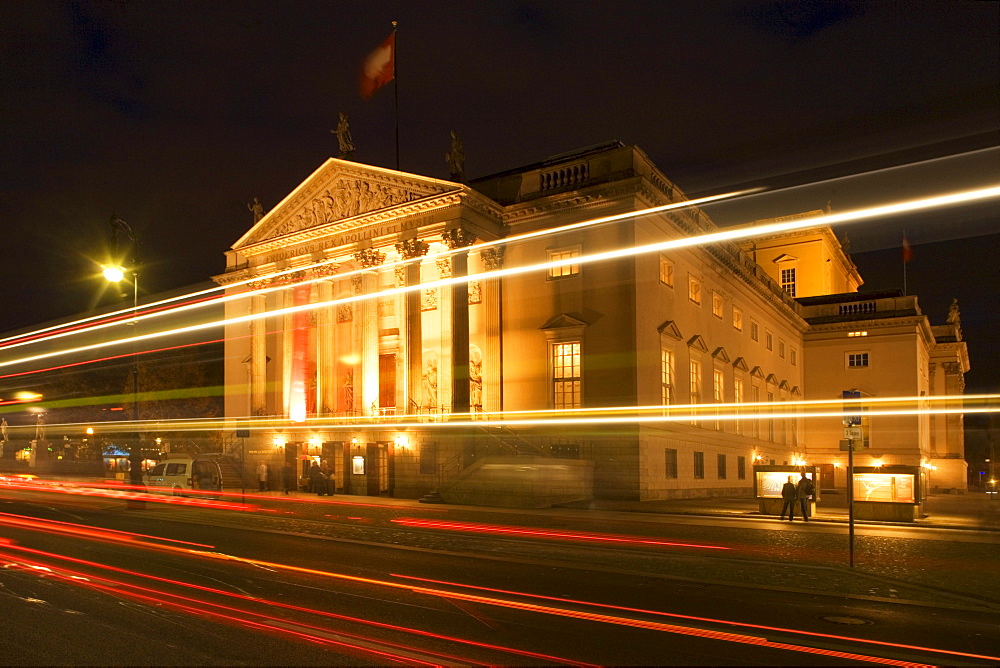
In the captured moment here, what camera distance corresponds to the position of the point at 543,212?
3891 cm

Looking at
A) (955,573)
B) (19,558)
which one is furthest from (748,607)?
(19,558)

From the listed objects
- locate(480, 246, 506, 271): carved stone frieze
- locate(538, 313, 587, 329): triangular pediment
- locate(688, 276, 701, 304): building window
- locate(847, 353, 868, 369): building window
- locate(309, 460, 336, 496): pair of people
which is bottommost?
locate(309, 460, 336, 496): pair of people

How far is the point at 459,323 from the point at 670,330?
1034 cm

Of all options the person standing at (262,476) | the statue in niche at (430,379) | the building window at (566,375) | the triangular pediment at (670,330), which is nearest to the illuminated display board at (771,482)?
the building window at (566,375)

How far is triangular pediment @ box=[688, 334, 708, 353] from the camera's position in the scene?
4098 cm

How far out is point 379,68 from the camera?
126ft

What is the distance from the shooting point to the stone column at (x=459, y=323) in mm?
36812

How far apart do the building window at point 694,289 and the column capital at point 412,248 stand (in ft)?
46.7

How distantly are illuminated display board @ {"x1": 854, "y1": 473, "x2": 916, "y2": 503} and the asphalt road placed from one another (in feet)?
9.60

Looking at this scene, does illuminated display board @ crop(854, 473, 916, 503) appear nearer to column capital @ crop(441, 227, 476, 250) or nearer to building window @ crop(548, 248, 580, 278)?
building window @ crop(548, 248, 580, 278)

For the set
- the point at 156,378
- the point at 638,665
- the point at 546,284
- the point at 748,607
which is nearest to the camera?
the point at 638,665

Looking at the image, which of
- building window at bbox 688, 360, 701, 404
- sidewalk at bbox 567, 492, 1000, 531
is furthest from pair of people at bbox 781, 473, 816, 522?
building window at bbox 688, 360, 701, 404

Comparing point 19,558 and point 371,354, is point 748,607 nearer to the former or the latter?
point 19,558

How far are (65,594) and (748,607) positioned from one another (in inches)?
394
